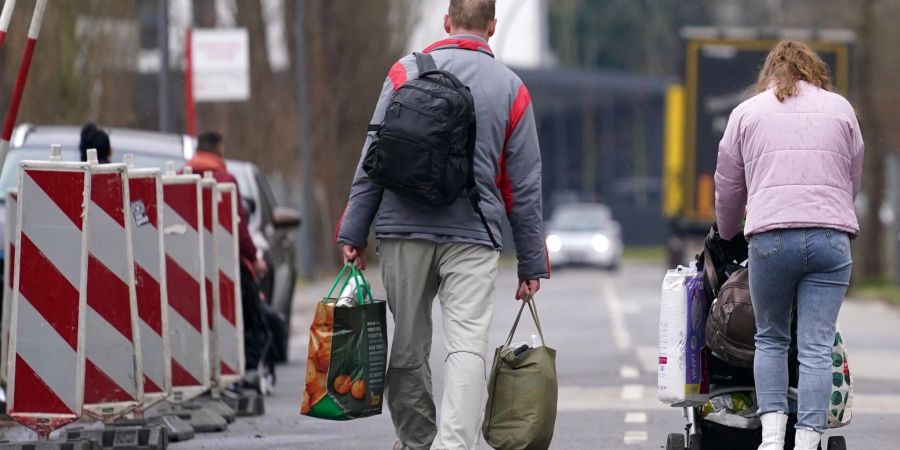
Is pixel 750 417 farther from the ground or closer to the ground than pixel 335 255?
farther from the ground

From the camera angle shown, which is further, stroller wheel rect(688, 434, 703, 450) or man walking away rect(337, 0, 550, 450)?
stroller wheel rect(688, 434, 703, 450)

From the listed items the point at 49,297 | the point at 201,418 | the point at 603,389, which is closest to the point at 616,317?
the point at 603,389

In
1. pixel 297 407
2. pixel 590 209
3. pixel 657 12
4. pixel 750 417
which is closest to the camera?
pixel 750 417

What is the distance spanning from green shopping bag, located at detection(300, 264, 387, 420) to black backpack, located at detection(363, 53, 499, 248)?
481 mm

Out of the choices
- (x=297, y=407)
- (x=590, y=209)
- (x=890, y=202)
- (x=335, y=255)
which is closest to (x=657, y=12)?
(x=590, y=209)

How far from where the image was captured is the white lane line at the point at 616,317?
1762 cm

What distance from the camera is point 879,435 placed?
988 centimetres

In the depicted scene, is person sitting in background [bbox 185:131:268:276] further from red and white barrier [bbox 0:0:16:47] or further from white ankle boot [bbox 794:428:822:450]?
white ankle boot [bbox 794:428:822:450]

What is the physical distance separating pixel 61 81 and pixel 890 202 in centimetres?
1254

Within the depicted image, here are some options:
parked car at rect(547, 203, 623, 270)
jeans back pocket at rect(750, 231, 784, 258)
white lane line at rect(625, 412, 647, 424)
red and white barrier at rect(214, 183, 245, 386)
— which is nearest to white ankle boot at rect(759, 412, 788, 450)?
jeans back pocket at rect(750, 231, 784, 258)

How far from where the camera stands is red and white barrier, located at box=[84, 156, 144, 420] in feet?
29.0

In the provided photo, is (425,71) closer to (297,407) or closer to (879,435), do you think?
(879,435)

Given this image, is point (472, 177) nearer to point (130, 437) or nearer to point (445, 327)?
point (445, 327)

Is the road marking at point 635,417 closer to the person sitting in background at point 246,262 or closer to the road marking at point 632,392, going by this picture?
the road marking at point 632,392
